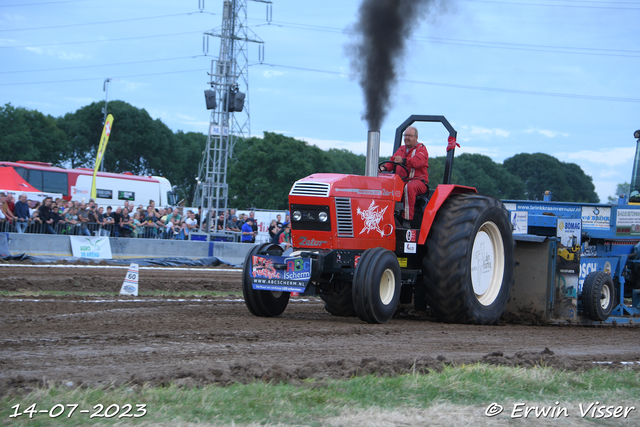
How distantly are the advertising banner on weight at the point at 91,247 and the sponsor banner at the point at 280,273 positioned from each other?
486 inches

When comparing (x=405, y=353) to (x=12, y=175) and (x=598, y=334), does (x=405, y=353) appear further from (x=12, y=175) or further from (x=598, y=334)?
(x=12, y=175)

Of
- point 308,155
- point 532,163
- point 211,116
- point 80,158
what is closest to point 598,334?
point 211,116

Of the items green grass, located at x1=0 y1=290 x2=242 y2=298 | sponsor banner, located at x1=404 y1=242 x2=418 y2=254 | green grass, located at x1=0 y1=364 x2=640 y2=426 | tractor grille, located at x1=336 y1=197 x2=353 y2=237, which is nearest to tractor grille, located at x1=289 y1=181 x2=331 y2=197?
tractor grille, located at x1=336 y1=197 x2=353 y2=237

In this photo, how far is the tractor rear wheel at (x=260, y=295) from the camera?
8.35 meters

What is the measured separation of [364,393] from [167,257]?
55.9 ft

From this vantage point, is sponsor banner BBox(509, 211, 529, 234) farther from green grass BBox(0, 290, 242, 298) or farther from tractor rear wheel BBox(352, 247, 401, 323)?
green grass BBox(0, 290, 242, 298)

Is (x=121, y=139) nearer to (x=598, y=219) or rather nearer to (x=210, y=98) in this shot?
(x=210, y=98)

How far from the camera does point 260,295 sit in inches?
333

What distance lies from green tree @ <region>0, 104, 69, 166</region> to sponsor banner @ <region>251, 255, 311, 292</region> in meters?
59.8

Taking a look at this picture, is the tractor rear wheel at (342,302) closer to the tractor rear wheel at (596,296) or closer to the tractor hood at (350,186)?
the tractor hood at (350,186)

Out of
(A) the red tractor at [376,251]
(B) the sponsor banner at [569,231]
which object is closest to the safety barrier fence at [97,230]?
(A) the red tractor at [376,251]

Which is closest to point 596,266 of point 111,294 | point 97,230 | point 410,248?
point 410,248

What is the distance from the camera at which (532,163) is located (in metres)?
84.8

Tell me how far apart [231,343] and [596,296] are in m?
5.77
